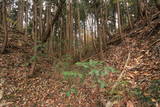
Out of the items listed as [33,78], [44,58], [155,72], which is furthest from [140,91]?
[44,58]

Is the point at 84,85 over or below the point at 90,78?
below

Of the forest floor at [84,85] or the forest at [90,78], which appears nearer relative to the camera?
the forest at [90,78]

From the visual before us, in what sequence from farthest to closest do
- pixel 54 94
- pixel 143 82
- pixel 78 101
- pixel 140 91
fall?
pixel 54 94 → pixel 78 101 → pixel 143 82 → pixel 140 91

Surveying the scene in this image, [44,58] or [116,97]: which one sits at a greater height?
[44,58]

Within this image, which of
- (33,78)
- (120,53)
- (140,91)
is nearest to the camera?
(140,91)

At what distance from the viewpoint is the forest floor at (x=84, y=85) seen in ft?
12.4

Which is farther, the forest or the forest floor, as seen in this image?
the forest floor

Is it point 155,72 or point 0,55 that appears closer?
point 155,72

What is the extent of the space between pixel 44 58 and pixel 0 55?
233cm

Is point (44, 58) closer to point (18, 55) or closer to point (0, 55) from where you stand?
point (18, 55)

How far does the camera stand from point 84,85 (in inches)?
202

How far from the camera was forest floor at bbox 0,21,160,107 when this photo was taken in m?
3.79

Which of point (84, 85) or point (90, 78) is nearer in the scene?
point (84, 85)

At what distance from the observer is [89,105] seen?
4152 mm
